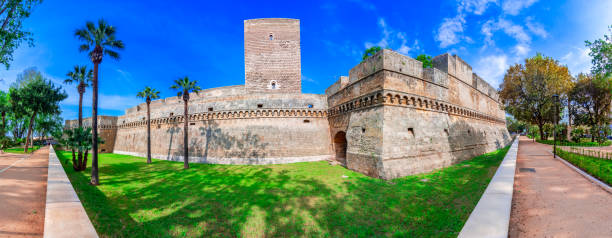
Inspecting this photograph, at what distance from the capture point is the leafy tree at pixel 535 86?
70.4 feet

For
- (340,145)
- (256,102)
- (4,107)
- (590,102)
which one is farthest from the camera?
(590,102)

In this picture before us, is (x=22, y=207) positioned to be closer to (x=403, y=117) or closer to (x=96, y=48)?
(x=96, y=48)

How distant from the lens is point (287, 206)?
305 inches

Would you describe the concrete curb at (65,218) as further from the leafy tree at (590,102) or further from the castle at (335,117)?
the leafy tree at (590,102)

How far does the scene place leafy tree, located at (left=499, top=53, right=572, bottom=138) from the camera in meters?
21.5

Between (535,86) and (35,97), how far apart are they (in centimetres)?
5893

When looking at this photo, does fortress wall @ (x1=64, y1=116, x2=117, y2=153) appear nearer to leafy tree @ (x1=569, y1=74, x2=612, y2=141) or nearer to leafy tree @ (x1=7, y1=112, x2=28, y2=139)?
leafy tree @ (x1=7, y1=112, x2=28, y2=139)

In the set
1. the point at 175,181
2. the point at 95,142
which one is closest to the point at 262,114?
the point at 175,181

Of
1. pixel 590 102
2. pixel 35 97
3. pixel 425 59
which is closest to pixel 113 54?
pixel 35 97

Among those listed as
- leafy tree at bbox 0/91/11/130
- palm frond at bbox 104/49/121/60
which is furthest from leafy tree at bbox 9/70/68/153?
palm frond at bbox 104/49/121/60

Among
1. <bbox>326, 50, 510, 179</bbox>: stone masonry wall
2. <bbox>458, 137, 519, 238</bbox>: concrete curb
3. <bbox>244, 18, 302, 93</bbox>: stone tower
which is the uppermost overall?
<bbox>244, 18, 302, 93</bbox>: stone tower

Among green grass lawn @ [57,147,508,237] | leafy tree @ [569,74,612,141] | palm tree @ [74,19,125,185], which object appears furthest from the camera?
leafy tree @ [569,74,612,141]

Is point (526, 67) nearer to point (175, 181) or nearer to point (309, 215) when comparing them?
point (309, 215)

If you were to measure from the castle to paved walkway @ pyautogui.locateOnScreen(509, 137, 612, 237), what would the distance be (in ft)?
19.0
